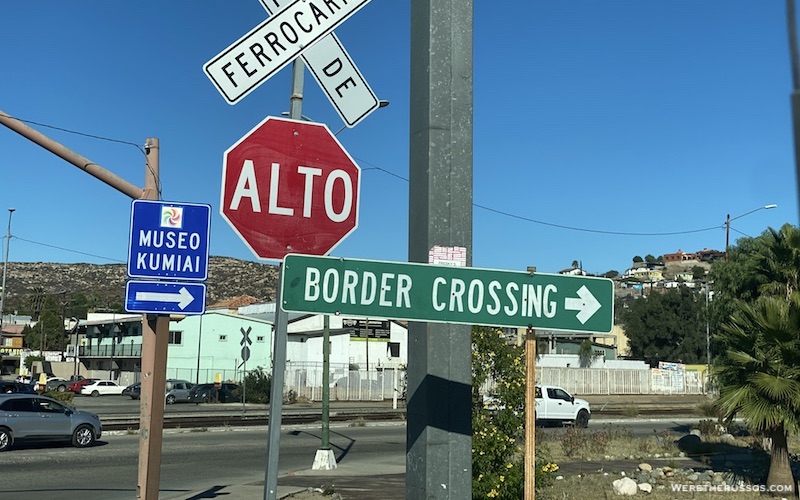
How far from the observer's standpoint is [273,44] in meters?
4.27

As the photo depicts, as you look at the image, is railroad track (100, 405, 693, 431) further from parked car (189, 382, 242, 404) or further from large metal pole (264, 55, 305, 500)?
large metal pole (264, 55, 305, 500)

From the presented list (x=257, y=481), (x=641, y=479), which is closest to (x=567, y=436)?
(x=641, y=479)

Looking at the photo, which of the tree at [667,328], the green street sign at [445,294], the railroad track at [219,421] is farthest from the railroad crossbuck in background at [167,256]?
the tree at [667,328]

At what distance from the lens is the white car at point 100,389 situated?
208 feet

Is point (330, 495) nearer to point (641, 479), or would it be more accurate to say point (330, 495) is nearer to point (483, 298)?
point (641, 479)

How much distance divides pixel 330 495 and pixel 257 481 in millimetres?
3185

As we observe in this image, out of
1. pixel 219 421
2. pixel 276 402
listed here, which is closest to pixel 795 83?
pixel 276 402

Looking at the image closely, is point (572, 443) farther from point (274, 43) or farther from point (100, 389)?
point (100, 389)

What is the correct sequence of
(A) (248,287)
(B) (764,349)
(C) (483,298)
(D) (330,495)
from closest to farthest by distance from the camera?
1. (C) (483,298)
2. (D) (330,495)
3. (B) (764,349)
4. (A) (248,287)

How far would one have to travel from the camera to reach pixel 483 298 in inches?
147

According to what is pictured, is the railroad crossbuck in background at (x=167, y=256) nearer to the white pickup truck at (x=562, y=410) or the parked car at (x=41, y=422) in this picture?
the parked car at (x=41, y=422)

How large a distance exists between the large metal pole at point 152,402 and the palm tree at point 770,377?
11.7 meters

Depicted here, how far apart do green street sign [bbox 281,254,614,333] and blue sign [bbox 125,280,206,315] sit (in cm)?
517

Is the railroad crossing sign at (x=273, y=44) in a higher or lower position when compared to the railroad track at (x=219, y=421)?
higher
